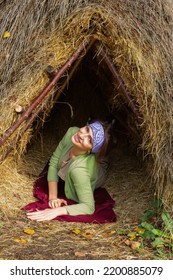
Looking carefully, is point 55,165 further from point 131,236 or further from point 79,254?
point 79,254

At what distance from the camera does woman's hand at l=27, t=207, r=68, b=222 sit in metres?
4.53

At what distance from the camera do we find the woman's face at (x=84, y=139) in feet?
15.2

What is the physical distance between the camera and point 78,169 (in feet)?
15.6

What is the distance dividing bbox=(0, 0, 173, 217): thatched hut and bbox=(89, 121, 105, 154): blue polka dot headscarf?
1.26 ft

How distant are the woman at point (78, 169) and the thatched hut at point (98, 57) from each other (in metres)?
0.39

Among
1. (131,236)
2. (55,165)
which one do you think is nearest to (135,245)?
(131,236)

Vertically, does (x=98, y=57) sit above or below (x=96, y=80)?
above

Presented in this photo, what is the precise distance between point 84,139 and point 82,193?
56 centimetres

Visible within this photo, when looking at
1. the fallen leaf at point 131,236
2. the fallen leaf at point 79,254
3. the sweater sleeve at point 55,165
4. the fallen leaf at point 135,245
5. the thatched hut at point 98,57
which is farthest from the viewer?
the sweater sleeve at point 55,165

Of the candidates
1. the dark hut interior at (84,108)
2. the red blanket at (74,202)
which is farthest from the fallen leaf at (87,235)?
the dark hut interior at (84,108)

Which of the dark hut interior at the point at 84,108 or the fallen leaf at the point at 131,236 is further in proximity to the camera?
the dark hut interior at the point at 84,108

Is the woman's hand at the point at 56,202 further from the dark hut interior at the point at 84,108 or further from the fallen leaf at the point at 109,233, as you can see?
the dark hut interior at the point at 84,108

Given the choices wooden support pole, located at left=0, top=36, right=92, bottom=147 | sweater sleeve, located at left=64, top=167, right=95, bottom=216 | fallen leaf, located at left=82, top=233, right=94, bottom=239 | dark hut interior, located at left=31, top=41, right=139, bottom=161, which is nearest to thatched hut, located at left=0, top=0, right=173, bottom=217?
wooden support pole, located at left=0, top=36, right=92, bottom=147
